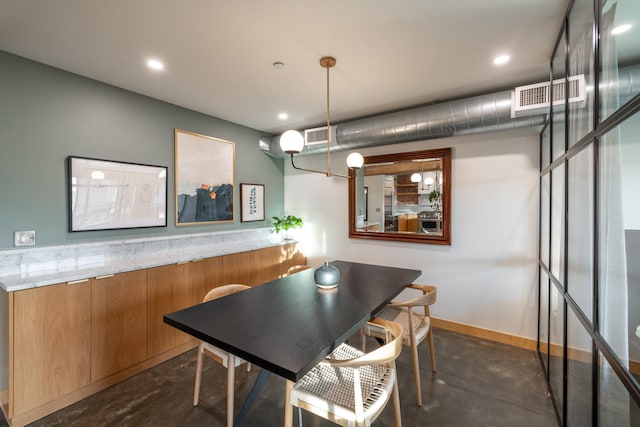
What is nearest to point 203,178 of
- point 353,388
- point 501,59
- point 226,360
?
point 226,360

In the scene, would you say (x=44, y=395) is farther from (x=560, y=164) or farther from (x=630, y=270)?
(x=560, y=164)

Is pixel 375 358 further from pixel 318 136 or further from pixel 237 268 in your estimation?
pixel 318 136

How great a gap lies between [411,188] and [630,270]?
8.57 ft

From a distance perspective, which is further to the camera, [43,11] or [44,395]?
[44,395]

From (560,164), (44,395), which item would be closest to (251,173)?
(44,395)

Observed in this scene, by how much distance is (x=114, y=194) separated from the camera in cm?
263

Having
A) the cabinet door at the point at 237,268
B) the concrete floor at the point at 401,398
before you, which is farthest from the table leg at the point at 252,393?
the cabinet door at the point at 237,268

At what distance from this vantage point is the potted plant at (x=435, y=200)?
3293mm

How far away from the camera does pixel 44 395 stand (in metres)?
1.90

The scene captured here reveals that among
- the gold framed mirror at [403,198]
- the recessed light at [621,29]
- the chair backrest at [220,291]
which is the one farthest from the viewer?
the gold framed mirror at [403,198]

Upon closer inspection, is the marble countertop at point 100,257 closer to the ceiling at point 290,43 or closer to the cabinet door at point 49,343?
the cabinet door at point 49,343

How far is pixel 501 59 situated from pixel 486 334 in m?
2.74

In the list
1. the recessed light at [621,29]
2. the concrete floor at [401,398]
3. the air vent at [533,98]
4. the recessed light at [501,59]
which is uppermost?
the recessed light at [501,59]

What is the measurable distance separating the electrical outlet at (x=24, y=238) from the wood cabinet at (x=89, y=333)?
1.85 feet
